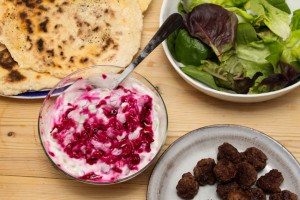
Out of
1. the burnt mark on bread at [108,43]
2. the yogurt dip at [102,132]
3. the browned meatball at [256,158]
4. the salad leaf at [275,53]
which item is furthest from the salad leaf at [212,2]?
the browned meatball at [256,158]

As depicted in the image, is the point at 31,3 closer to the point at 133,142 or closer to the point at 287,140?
the point at 133,142

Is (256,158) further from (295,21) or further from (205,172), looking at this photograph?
(295,21)

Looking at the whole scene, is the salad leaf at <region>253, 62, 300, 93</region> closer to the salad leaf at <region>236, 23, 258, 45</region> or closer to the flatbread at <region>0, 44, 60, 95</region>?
the salad leaf at <region>236, 23, 258, 45</region>

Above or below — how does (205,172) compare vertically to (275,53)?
below

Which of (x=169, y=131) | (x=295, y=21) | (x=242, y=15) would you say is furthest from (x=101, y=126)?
(x=295, y=21)

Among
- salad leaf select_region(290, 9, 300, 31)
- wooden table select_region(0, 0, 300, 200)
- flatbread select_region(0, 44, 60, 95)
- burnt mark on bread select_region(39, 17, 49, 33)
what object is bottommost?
wooden table select_region(0, 0, 300, 200)

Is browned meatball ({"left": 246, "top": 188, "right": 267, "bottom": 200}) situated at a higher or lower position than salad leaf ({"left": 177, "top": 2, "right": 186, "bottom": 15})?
lower

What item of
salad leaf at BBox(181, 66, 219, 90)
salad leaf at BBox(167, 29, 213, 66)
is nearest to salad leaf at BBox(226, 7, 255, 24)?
salad leaf at BBox(167, 29, 213, 66)
